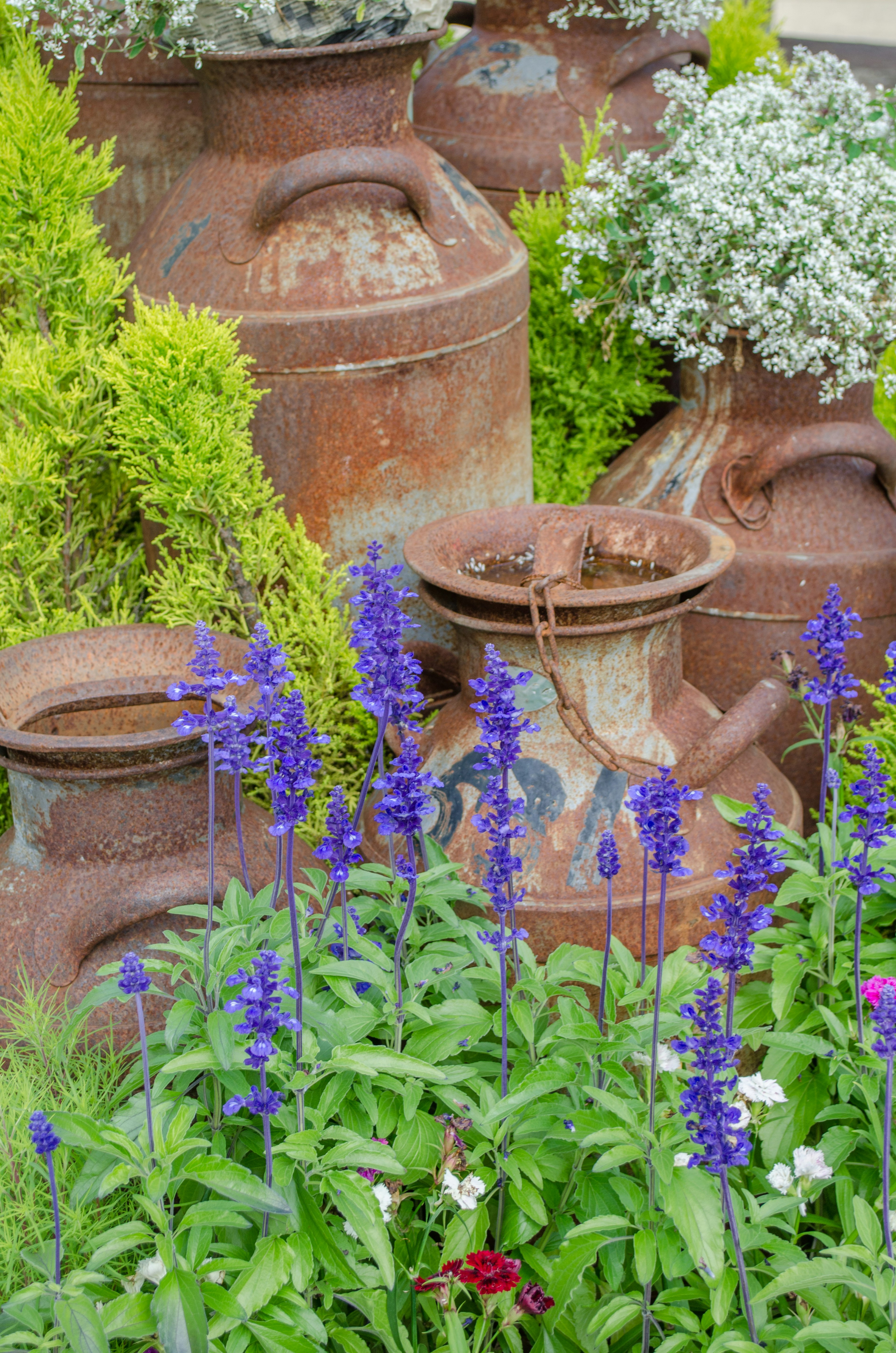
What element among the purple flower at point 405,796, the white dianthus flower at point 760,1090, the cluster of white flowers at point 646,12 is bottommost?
the white dianthus flower at point 760,1090

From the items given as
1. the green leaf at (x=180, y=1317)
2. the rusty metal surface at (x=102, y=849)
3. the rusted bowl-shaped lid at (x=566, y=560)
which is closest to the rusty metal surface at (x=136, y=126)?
the rusted bowl-shaped lid at (x=566, y=560)

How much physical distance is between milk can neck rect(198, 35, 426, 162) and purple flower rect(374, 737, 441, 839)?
1985 millimetres

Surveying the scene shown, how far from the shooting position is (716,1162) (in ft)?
4.54

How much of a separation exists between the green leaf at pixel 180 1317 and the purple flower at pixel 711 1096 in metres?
0.63

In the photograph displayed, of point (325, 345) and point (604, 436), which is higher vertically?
point (325, 345)

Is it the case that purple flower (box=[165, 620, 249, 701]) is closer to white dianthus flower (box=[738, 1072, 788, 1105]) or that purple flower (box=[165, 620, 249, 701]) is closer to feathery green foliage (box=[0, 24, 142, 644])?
white dianthus flower (box=[738, 1072, 788, 1105])

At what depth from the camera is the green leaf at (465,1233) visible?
1.72 meters

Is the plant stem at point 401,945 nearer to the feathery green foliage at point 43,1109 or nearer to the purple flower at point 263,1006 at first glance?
the purple flower at point 263,1006

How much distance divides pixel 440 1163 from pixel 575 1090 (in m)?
0.23

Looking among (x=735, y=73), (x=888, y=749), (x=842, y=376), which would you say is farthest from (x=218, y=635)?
(x=735, y=73)

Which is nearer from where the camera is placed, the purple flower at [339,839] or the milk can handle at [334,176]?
the purple flower at [339,839]

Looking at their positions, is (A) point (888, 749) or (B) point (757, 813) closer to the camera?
(B) point (757, 813)

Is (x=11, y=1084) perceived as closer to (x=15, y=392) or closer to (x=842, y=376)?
(x=15, y=392)

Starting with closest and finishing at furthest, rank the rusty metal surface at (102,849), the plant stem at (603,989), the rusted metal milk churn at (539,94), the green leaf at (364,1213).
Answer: the green leaf at (364,1213) < the plant stem at (603,989) < the rusty metal surface at (102,849) < the rusted metal milk churn at (539,94)
